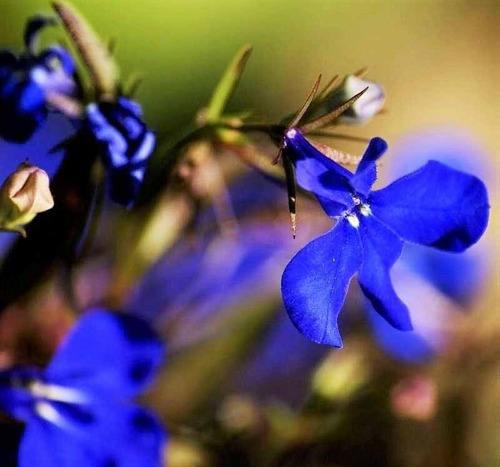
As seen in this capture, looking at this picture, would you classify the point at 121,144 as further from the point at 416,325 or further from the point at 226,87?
the point at 416,325

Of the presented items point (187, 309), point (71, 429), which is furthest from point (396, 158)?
point (71, 429)

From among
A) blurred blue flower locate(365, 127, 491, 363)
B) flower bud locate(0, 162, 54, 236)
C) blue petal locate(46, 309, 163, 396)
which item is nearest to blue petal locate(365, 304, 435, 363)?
blurred blue flower locate(365, 127, 491, 363)

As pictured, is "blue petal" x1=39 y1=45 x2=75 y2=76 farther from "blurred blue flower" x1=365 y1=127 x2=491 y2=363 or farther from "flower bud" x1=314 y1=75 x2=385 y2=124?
"blurred blue flower" x1=365 y1=127 x2=491 y2=363

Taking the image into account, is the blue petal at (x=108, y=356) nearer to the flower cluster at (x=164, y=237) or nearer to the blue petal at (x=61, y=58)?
the flower cluster at (x=164, y=237)

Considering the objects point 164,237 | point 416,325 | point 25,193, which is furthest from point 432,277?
point 25,193

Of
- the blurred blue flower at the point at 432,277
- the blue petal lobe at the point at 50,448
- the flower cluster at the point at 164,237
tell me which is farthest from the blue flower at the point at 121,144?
the blurred blue flower at the point at 432,277
